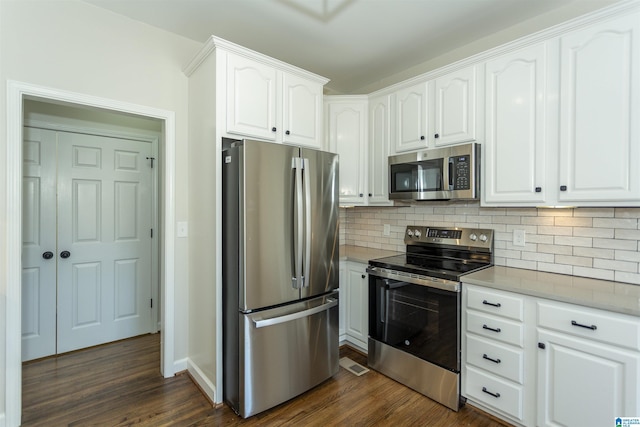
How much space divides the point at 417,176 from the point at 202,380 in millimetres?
2309

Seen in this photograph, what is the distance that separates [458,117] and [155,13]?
7.76 feet

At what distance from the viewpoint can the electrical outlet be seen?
7.64 ft

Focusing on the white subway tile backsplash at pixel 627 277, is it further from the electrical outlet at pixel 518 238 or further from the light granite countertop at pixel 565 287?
the electrical outlet at pixel 518 238

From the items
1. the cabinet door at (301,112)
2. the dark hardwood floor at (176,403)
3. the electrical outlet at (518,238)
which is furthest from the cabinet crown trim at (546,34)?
the dark hardwood floor at (176,403)

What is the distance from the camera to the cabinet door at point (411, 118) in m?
2.61

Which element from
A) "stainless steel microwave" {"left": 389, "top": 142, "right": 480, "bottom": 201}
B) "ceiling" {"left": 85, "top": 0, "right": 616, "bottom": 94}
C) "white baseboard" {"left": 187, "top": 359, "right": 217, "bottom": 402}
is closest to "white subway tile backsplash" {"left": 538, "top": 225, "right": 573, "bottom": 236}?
"stainless steel microwave" {"left": 389, "top": 142, "right": 480, "bottom": 201}

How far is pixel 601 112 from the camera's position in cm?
178

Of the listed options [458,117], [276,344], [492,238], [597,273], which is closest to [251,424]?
[276,344]

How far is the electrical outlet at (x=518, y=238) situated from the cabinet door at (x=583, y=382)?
774mm

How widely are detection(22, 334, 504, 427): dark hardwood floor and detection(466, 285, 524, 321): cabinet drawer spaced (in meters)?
0.71

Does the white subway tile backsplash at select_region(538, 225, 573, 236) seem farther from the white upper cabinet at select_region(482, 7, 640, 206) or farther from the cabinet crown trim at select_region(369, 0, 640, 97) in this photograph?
the cabinet crown trim at select_region(369, 0, 640, 97)

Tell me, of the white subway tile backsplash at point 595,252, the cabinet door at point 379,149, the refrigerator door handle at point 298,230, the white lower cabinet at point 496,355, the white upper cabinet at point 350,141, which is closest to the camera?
the white lower cabinet at point 496,355

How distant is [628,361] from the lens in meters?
1.50

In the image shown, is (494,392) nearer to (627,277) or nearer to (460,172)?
(627,277)
